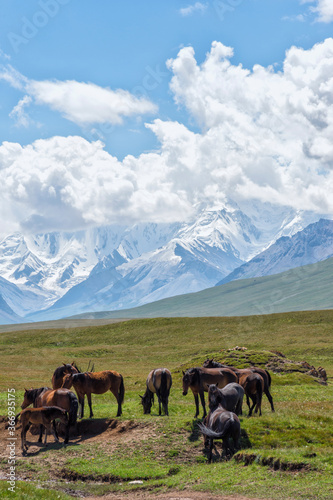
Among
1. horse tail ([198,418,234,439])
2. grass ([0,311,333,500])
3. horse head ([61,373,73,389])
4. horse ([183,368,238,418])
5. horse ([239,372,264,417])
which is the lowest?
grass ([0,311,333,500])

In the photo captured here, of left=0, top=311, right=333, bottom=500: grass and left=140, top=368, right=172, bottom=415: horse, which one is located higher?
left=140, top=368, right=172, bottom=415: horse

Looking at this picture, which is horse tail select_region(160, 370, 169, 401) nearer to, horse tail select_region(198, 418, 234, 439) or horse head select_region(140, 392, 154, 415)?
horse head select_region(140, 392, 154, 415)

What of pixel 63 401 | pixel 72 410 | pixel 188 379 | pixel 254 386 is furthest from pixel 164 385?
pixel 63 401

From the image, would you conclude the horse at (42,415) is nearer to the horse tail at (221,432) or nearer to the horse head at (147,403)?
the horse head at (147,403)

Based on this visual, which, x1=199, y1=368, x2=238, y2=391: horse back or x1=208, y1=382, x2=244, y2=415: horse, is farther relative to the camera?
x1=199, y1=368, x2=238, y2=391: horse back

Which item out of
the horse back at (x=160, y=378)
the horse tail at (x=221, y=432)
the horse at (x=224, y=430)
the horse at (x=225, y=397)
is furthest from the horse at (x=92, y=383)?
the horse tail at (x=221, y=432)

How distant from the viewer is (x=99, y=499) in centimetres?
1902

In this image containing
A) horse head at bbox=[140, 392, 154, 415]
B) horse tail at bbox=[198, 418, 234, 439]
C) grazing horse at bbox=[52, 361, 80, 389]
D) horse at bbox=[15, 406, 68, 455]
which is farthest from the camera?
grazing horse at bbox=[52, 361, 80, 389]

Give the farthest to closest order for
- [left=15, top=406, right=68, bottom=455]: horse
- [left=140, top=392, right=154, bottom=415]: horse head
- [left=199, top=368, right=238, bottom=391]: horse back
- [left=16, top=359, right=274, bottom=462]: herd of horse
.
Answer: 1. [left=140, top=392, right=154, bottom=415]: horse head
2. [left=199, top=368, right=238, bottom=391]: horse back
3. [left=15, top=406, right=68, bottom=455]: horse
4. [left=16, top=359, right=274, bottom=462]: herd of horse

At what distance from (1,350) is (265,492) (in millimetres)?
93114

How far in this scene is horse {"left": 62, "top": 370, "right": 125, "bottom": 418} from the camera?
28719mm

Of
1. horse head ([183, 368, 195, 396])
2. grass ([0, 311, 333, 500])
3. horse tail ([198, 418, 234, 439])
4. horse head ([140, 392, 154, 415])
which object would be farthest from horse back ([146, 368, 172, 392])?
horse tail ([198, 418, 234, 439])

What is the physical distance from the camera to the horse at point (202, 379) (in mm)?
27406

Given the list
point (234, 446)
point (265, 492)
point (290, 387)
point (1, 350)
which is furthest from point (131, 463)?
point (1, 350)
